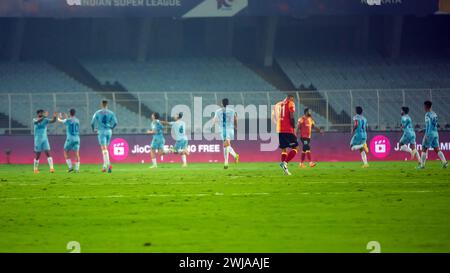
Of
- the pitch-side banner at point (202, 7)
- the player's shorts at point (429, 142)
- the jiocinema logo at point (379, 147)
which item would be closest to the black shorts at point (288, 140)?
the player's shorts at point (429, 142)

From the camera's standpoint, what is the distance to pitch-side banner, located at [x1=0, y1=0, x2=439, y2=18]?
165 ft

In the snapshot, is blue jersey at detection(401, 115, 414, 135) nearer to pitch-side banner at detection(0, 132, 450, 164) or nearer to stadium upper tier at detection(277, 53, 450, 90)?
pitch-side banner at detection(0, 132, 450, 164)

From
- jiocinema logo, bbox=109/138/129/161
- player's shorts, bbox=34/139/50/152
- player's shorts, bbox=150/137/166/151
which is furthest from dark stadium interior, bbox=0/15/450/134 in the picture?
player's shorts, bbox=34/139/50/152

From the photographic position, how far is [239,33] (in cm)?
5984

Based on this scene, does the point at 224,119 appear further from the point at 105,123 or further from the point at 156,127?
the point at 105,123

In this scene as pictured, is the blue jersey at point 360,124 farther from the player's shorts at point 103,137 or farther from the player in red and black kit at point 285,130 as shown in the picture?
the player's shorts at point 103,137

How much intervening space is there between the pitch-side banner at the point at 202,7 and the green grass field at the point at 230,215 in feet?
80.6

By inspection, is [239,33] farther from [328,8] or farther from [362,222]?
[362,222]

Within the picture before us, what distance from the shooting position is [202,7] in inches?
2002

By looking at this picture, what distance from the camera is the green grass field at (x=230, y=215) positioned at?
13078 millimetres

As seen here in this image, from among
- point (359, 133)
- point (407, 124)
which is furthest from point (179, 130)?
point (407, 124)
